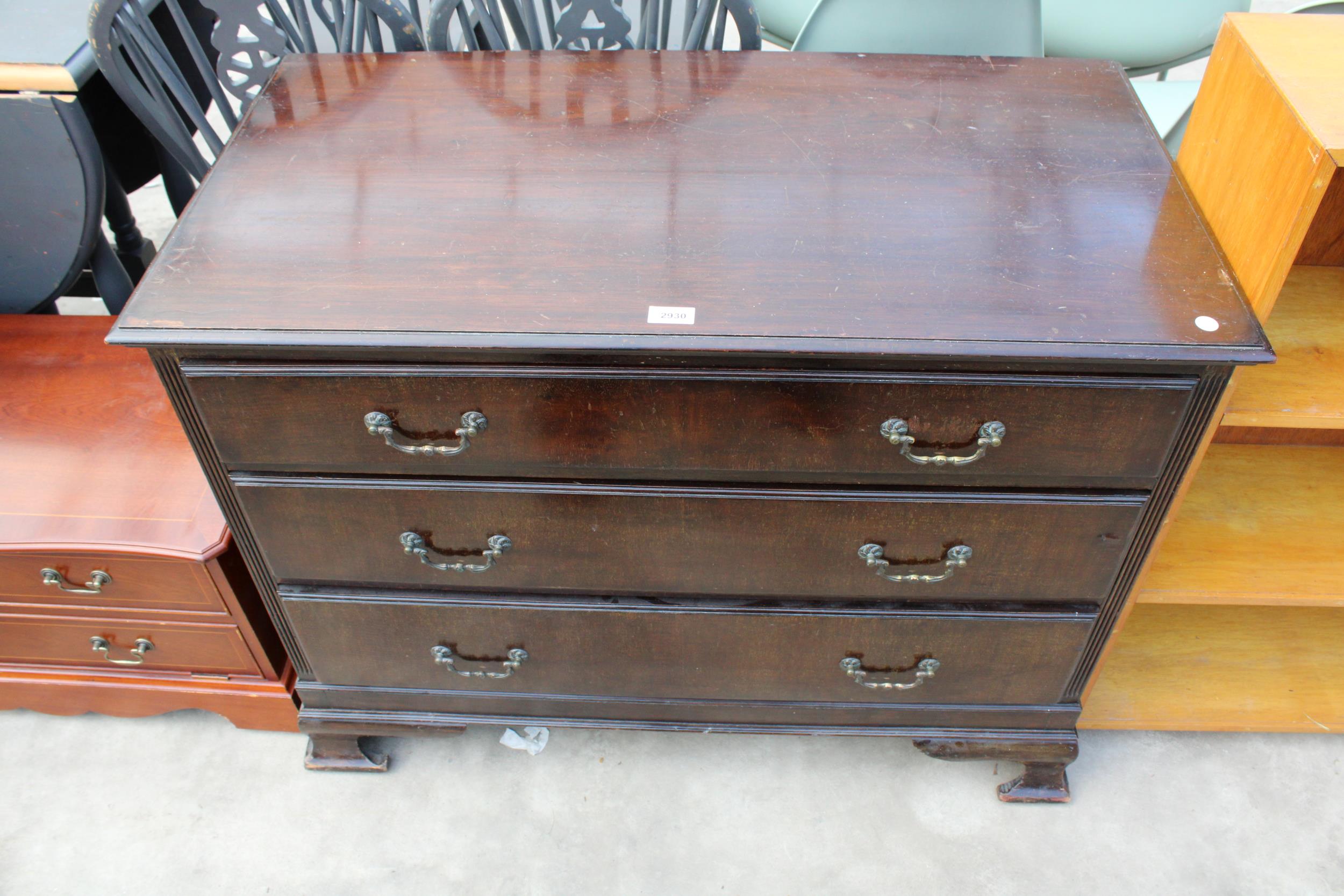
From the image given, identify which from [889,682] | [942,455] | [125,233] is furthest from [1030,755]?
[125,233]

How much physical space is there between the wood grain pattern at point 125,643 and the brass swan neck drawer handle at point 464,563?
1.56 ft

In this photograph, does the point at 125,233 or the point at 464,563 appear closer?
the point at 464,563

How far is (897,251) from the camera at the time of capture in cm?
115

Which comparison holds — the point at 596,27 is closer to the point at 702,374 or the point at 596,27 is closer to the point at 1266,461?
the point at 702,374

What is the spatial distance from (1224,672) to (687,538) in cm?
113

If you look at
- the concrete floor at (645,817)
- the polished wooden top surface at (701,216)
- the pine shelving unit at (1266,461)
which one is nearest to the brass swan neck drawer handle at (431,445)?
the polished wooden top surface at (701,216)

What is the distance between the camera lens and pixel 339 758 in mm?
1700

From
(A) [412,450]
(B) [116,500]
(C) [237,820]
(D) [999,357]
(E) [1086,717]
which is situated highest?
(D) [999,357]

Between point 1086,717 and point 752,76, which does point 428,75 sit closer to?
point 752,76

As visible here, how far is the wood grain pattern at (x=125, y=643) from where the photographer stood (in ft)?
5.21

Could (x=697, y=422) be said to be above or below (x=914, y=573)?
above

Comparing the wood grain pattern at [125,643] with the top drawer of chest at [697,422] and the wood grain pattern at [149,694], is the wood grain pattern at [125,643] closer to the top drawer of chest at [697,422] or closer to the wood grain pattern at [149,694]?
the wood grain pattern at [149,694]

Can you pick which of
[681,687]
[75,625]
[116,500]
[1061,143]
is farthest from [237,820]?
[1061,143]

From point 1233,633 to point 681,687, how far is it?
1093mm
